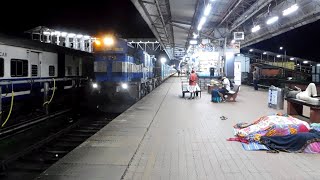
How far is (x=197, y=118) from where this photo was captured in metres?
13.0

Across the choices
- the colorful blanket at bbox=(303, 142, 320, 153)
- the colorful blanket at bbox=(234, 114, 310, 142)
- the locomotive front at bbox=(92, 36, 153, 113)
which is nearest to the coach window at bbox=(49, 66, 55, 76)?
the locomotive front at bbox=(92, 36, 153, 113)

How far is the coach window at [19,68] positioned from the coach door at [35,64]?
0.51 meters

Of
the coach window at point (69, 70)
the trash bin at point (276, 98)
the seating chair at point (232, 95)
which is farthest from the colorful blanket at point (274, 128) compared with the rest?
the coach window at point (69, 70)

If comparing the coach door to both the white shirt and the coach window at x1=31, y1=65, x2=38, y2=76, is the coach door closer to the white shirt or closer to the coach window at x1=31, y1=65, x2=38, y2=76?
the coach window at x1=31, y1=65, x2=38, y2=76

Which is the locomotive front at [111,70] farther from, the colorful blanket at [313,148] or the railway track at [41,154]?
the colorful blanket at [313,148]

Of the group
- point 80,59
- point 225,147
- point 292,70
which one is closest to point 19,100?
point 80,59

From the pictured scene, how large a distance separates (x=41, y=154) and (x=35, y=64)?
558cm

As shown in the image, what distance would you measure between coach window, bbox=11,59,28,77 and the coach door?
506mm

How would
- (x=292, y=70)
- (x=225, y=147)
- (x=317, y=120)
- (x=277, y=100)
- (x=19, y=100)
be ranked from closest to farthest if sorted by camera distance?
(x=225, y=147) < (x=317, y=120) < (x=19, y=100) < (x=277, y=100) < (x=292, y=70)

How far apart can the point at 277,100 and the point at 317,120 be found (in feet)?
15.8

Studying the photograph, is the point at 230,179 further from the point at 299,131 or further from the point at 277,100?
the point at 277,100

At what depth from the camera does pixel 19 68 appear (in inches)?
549

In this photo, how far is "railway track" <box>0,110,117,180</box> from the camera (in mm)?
9250

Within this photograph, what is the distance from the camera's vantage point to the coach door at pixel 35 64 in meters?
15.0
